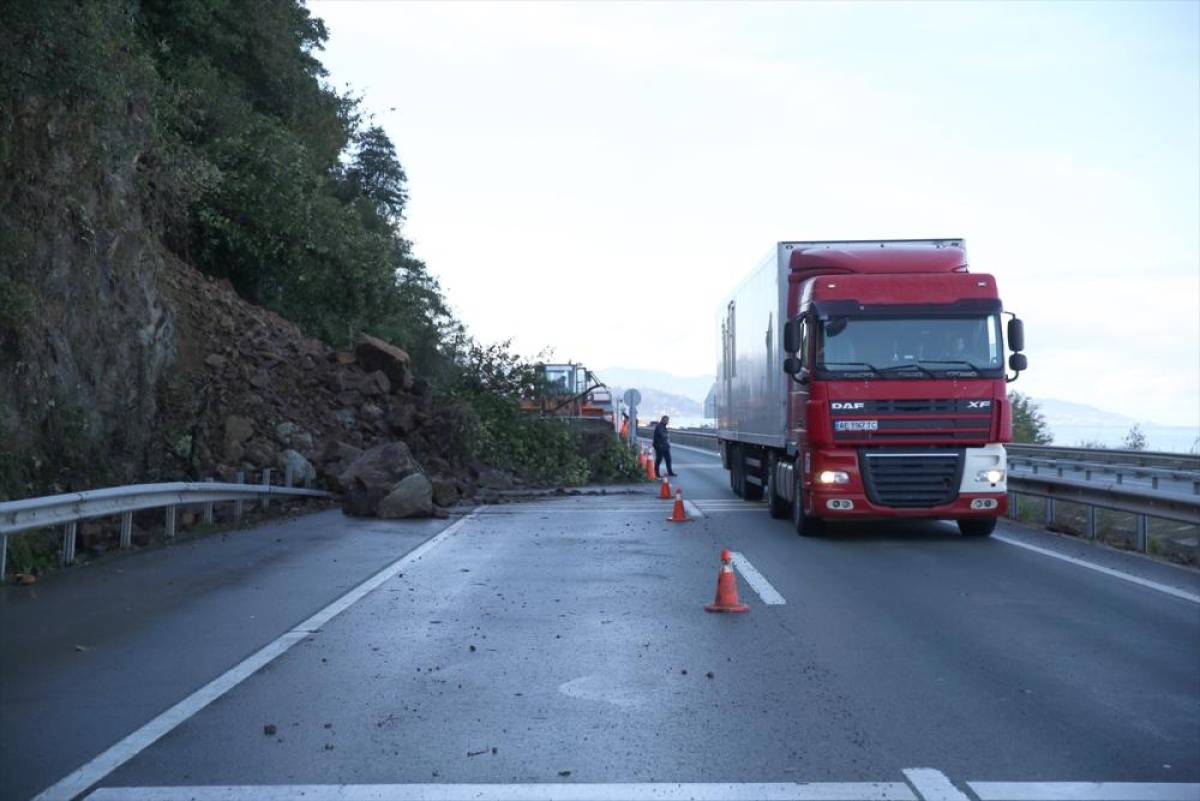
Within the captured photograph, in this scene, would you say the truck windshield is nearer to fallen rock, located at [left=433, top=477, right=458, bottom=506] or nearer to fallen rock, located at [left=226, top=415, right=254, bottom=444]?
fallen rock, located at [left=433, top=477, right=458, bottom=506]

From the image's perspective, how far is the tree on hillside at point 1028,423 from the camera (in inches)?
2667

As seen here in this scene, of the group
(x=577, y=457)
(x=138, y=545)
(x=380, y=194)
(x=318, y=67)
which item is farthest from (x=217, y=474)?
(x=380, y=194)

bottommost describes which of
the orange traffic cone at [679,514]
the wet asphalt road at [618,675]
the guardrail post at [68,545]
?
the wet asphalt road at [618,675]

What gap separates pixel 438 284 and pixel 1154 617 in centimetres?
4454

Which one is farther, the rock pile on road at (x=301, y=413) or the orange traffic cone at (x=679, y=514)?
the rock pile on road at (x=301, y=413)

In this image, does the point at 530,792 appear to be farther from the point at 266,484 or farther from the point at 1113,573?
the point at 266,484

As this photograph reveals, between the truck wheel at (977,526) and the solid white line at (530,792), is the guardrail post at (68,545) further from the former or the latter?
the truck wheel at (977,526)

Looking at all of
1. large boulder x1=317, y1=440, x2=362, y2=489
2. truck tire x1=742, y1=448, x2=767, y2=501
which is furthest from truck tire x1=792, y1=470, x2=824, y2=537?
large boulder x1=317, y1=440, x2=362, y2=489

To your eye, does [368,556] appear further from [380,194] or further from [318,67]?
[380,194]

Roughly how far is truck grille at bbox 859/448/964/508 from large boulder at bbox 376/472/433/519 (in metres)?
7.17

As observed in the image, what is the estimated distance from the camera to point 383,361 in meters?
28.7

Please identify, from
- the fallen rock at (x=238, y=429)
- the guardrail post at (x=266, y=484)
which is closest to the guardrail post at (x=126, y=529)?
the guardrail post at (x=266, y=484)

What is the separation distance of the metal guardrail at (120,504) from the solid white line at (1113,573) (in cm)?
1027

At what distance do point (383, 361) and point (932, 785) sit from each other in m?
23.6
